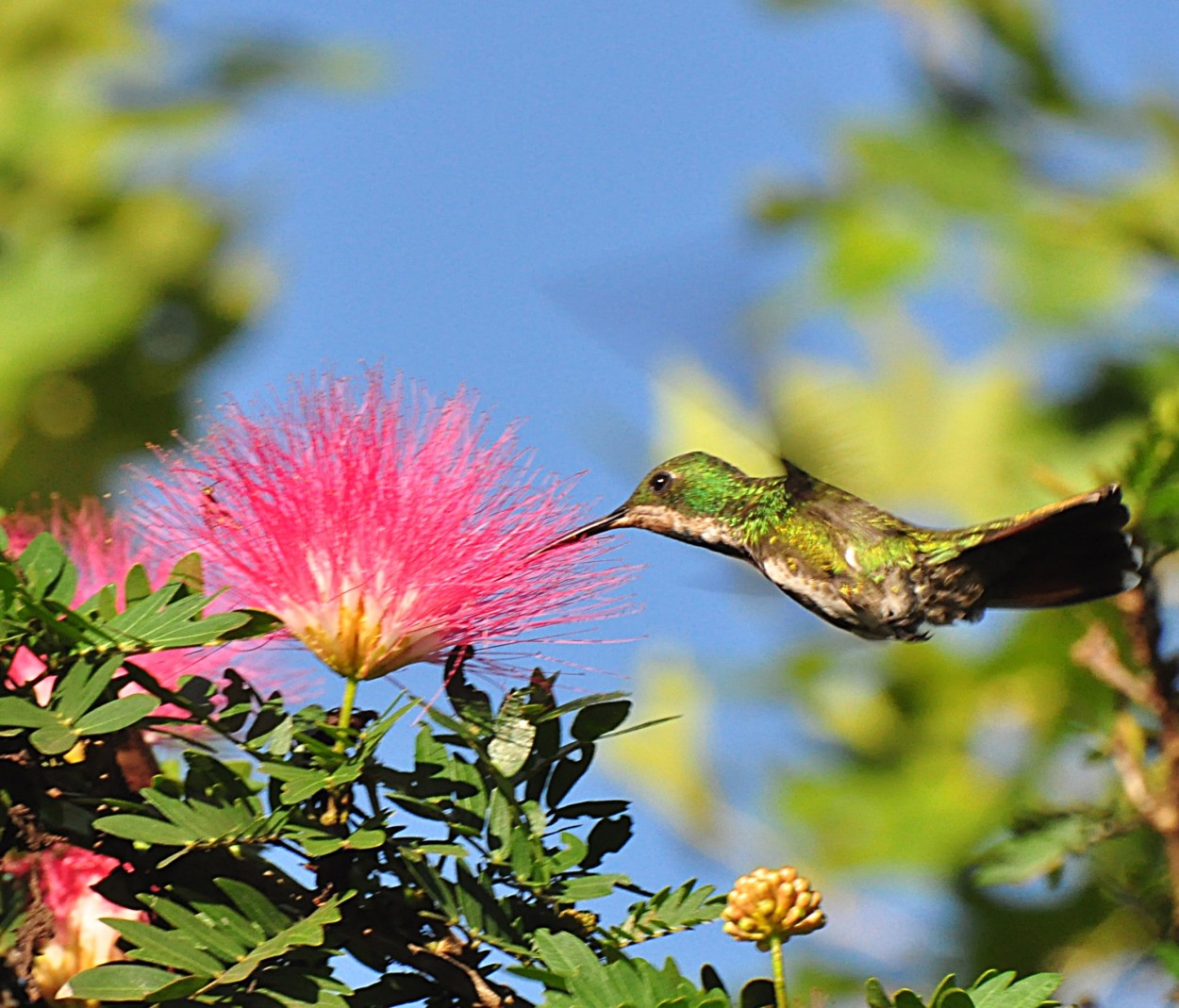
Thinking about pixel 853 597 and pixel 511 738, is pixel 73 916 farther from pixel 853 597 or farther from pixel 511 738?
pixel 853 597

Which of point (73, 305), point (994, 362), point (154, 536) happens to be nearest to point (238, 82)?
point (73, 305)

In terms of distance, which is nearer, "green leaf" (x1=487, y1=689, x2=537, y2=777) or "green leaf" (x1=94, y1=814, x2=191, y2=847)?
"green leaf" (x1=94, y1=814, x2=191, y2=847)

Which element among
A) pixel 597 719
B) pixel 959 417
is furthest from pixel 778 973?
pixel 959 417

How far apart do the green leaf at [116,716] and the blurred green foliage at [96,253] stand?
18.6ft

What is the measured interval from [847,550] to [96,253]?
6211 mm

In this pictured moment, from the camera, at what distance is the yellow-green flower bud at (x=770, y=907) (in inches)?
65.0

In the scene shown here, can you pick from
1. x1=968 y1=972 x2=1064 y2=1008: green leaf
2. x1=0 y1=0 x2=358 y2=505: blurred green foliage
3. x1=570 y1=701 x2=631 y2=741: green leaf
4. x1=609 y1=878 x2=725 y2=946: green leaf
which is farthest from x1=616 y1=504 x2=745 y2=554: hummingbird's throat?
x1=0 y1=0 x2=358 y2=505: blurred green foliage

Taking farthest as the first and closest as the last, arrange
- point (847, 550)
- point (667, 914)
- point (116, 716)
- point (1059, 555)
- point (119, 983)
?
point (847, 550)
point (1059, 555)
point (667, 914)
point (116, 716)
point (119, 983)

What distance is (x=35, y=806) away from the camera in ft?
5.19

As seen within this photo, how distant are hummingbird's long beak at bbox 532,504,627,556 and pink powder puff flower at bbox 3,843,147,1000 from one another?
2.07 feet

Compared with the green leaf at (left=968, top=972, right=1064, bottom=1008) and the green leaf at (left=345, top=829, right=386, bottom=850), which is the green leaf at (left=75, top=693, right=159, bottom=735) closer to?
the green leaf at (left=345, top=829, right=386, bottom=850)

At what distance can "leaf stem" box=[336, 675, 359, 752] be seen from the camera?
165 centimetres

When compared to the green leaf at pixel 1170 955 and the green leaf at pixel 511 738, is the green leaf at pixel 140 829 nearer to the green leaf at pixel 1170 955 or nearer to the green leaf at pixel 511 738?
the green leaf at pixel 511 738

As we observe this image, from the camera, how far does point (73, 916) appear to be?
6.09ft
